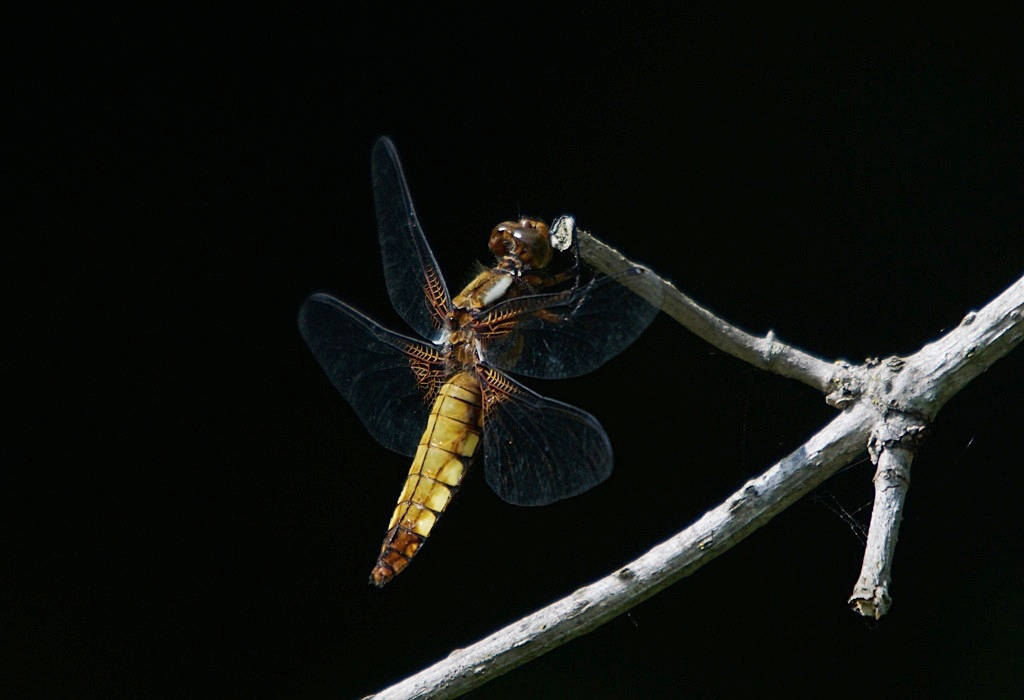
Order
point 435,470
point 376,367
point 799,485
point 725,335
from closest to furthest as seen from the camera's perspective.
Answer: point 799,485 < point 725,335 < point 435,470 < point 376,367

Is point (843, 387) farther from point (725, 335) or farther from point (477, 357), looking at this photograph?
point (477, 357)

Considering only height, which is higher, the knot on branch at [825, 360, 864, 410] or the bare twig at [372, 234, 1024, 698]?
the knot on branch at [825, 360, 864, 410]

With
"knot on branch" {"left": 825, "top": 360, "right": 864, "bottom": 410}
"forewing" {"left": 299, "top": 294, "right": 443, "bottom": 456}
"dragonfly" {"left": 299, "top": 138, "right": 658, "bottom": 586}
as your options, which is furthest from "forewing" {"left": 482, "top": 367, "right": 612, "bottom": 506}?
"knot on branch" {"left": 825, "top": 360, "right": 864, "bottom": 410}

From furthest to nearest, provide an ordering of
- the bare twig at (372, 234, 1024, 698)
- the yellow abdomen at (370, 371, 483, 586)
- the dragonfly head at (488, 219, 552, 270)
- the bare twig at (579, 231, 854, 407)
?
the dragonfly head at (488, 219, 552, 270), the yellow abdomen at (370, 371, 483, 586), the bare twig at (579, 231, 854, 407), the bare twig at (372, 234, 1024, 698)

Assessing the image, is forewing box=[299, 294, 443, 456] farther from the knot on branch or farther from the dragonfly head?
the knot on branch

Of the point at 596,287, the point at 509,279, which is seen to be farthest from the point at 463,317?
the point at 596,287

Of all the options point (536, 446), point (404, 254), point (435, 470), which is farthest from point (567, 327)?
point (404, 254)

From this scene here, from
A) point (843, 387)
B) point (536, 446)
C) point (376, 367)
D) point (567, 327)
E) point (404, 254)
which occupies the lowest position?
point (843, 387)
